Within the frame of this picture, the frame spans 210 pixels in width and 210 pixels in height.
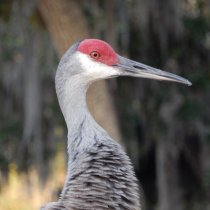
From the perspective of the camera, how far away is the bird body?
5.36m

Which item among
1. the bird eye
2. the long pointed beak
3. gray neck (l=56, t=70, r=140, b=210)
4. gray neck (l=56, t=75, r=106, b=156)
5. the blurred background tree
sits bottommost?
gray neck (l=56, t=70, r=140, b=210)

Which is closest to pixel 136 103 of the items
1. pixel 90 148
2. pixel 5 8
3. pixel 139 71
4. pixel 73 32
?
pixel 5 8

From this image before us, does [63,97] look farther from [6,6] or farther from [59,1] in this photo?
[6,6]

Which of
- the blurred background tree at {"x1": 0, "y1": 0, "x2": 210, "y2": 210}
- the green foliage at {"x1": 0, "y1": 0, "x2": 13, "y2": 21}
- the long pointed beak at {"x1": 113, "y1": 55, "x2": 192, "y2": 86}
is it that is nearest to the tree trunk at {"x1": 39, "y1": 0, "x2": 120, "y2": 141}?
the green foliage at {"x1": 0, "y1": 0, "x2": 13, "y2": 21}

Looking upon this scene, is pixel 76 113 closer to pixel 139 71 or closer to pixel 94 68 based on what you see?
pixel 94 68

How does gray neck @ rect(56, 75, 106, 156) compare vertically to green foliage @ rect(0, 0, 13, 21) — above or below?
below

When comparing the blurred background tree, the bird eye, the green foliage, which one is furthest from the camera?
the blurred background tree

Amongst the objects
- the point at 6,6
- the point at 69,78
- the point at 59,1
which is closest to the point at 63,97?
the point at 69,78

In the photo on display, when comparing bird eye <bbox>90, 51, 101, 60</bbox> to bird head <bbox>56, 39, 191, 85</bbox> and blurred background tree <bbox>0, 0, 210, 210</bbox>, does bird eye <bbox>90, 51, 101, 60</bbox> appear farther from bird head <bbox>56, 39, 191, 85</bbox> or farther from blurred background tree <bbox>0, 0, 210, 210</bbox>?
blurred background tree <bbox>0, 0, 210, 210</bbox>

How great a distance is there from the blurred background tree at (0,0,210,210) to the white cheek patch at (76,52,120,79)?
19.9 ft

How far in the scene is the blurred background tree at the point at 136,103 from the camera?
1418cm

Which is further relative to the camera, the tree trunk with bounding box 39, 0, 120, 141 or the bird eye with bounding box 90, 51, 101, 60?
the tree trunk with bounding box 39, 0, 120, 141

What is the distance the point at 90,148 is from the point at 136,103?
33.5ft

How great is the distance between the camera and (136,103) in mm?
15734
